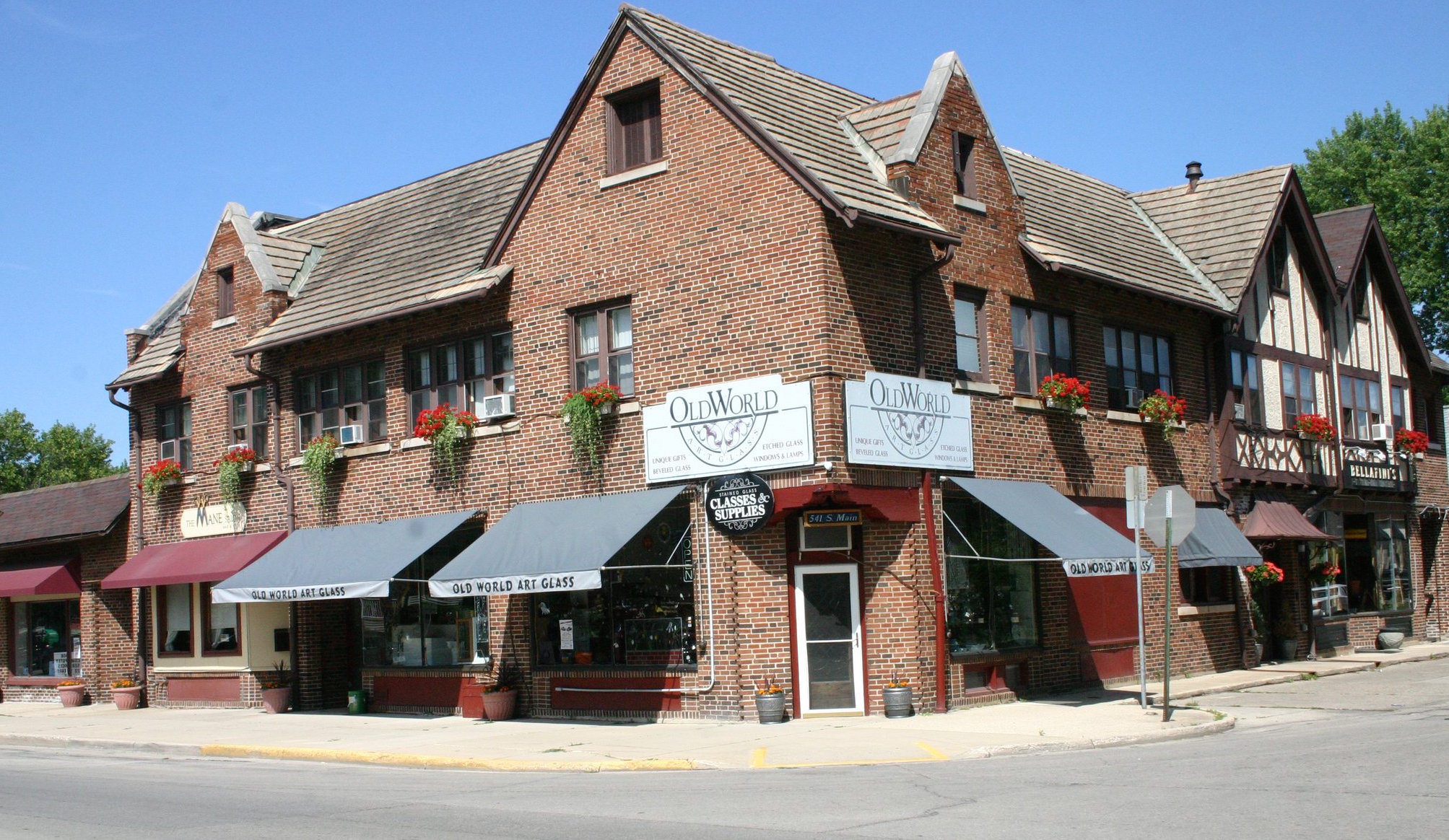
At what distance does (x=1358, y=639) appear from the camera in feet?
97.3

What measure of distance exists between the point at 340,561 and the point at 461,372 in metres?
3.71

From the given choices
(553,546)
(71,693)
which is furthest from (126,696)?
(553,546)

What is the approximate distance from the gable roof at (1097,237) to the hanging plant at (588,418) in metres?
7.21

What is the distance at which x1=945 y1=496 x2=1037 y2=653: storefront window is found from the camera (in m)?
20.5

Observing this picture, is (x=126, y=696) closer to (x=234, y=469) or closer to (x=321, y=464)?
(x=234, y=469)

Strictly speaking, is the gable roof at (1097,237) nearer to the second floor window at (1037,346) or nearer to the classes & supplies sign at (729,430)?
the second floor window at (1037,346)

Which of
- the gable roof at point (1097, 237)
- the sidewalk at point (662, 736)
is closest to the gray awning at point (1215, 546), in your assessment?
the sidewalk at point (662, 736)

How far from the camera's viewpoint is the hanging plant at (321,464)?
25000 mm

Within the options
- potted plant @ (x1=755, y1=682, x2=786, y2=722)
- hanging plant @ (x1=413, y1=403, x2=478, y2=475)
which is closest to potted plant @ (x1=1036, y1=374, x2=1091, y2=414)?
potted plant @ (x1=755, y1=682, x2=786, y2=722)

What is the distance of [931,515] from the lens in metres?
19.8

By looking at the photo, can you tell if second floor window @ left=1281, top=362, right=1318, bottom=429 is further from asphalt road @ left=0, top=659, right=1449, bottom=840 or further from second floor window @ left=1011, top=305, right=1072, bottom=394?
asphalt road @ left=0, top=659, right=1449, bottom=840

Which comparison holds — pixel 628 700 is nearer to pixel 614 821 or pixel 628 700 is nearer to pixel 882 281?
pixel 882 281

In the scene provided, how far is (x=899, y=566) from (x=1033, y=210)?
854 centimetres

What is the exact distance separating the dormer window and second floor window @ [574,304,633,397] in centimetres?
222
